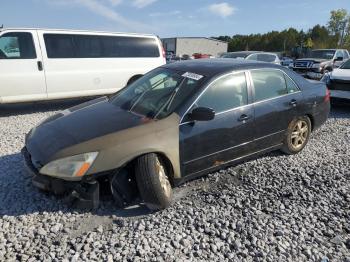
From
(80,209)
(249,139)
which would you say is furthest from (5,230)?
(249,139)

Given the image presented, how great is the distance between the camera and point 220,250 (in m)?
2.84

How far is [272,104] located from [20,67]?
225 inches

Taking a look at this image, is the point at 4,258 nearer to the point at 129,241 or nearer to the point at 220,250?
the point at 129,241

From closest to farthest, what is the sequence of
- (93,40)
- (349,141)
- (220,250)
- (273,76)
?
(220,250) < (273,76) < (349,141) < (93,40)

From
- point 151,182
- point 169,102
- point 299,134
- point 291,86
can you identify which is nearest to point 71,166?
point 151,182

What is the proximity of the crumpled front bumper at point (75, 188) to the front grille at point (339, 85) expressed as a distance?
7449mm

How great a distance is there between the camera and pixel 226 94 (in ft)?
13.0

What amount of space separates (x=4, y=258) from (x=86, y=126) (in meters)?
1.47

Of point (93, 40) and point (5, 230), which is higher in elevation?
point (93, 40)

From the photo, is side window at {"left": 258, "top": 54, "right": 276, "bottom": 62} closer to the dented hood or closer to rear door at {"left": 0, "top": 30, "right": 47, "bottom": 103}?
rear door at {"left": 0, "top": 30, "right": 47, "bottom": 103}

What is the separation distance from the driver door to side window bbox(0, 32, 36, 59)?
5312 mm

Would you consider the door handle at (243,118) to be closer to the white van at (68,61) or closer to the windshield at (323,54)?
the white van at (68,61)

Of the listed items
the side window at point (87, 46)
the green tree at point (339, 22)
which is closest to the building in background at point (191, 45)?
the green tree at point (339, 22)

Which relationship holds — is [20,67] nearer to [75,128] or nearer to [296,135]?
[75,128]
